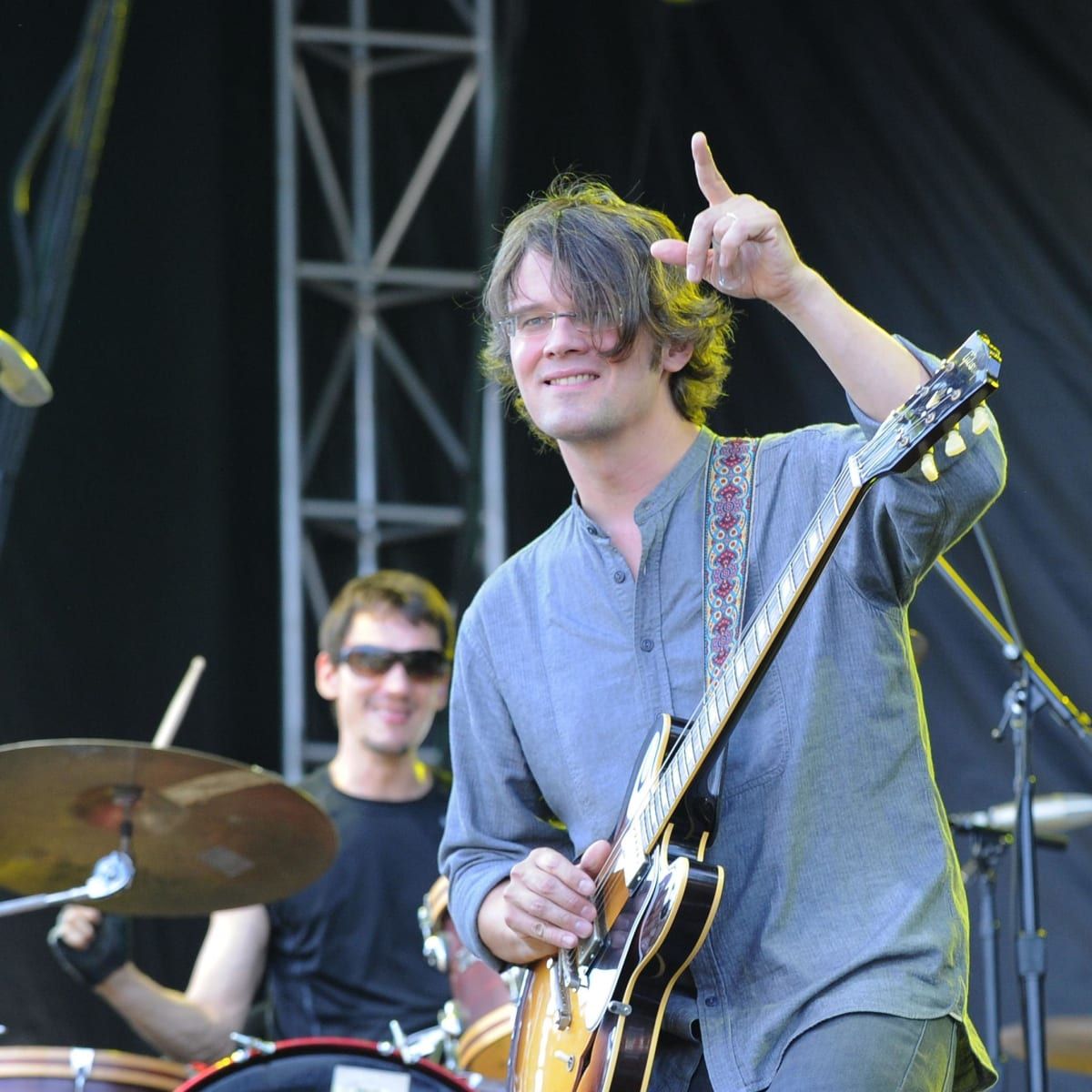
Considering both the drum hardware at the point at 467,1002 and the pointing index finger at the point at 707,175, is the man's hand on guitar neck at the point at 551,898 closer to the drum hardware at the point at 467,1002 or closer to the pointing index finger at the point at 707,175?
the pointing index finger at the point at 707,175

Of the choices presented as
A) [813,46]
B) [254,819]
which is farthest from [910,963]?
[813,46]

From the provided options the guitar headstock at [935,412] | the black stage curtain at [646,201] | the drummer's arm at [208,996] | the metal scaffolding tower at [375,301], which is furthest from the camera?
the metal scaffolding tower at [375,301]

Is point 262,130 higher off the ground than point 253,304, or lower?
higher

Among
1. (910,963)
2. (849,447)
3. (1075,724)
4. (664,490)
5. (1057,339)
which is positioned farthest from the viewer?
(1057,339)

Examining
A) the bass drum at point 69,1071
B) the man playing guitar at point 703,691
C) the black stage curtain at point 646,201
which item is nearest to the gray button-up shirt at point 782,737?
the man playing guitar at point 703,691

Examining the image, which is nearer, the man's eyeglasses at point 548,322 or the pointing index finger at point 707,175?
the pointing index finger at point 707,175

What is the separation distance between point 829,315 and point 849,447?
0.30m

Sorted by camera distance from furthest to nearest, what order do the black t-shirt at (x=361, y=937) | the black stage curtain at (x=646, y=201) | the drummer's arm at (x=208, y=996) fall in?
1. the black stage curtain at (x=646, y=201)
2. the black t-shirt at (x=361, y=937)
3. the drummer's arm at (x=208, y=996)

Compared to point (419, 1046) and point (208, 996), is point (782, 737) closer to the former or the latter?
point (419, 1046)

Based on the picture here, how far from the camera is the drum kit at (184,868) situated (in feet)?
12.3

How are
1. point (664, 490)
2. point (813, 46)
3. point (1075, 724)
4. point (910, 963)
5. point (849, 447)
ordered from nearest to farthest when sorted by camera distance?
point (910, 963), point (849, 447), point (664, 490), point (1075, 724), point (813, 46)

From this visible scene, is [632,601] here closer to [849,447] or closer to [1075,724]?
[849,447]

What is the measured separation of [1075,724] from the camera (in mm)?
3736

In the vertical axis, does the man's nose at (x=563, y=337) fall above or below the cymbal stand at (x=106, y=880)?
above
